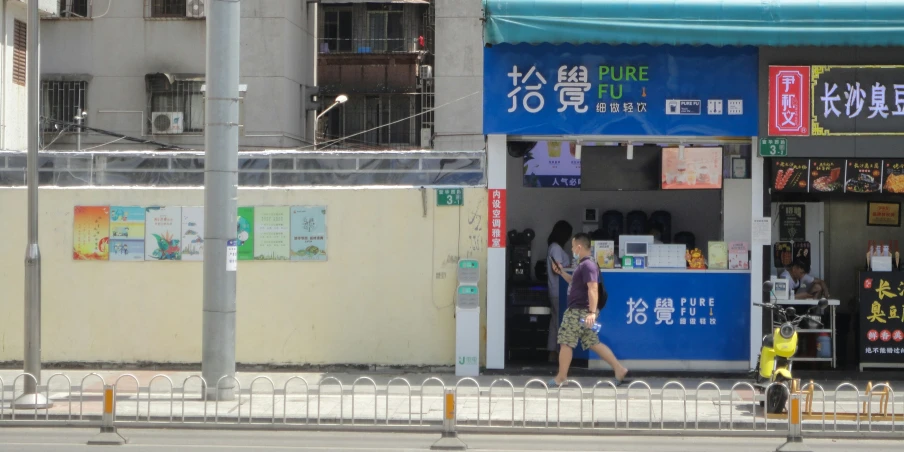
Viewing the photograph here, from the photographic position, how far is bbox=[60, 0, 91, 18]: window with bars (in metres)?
27.4

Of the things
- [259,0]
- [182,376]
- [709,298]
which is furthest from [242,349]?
[259,0]

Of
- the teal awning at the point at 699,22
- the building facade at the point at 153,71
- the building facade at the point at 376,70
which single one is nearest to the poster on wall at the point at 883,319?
the teal awning at the point at 699,22

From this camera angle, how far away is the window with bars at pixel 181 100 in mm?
27281

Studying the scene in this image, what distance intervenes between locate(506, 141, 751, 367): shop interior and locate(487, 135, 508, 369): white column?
90cm

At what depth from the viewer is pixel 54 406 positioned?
1141cm

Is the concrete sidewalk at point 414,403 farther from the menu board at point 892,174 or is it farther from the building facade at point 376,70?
the building facade at point 376,70

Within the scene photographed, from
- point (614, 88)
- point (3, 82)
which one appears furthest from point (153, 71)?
point (614, 88)

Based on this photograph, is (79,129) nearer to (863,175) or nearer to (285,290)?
(285,290)

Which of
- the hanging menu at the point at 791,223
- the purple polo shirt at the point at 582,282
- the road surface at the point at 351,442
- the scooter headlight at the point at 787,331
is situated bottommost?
the road surface at the point at 351,442

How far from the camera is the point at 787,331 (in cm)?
1074

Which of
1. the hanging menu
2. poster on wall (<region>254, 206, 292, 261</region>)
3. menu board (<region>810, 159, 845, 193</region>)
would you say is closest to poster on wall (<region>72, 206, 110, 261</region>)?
poster on wall (<region>254, 206, 292, 261</region>)

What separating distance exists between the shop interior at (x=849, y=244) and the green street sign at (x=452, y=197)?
407cm

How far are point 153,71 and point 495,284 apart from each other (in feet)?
54.7

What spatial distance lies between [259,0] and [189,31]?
6.72ft
